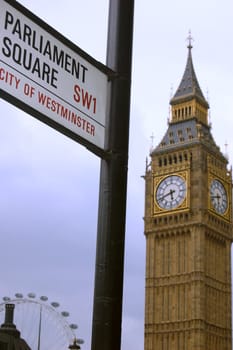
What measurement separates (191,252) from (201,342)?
735 centimetres

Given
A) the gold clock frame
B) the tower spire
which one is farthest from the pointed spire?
the gold clock frame

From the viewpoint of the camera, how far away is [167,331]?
6412cm

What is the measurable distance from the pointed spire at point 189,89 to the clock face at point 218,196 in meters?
8.08

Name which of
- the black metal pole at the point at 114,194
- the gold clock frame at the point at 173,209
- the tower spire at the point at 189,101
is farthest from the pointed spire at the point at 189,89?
the black metal pole at the point at 114,194

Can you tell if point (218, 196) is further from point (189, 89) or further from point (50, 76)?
point (50, 76)

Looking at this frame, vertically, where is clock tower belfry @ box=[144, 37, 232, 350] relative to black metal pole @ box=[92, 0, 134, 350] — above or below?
above

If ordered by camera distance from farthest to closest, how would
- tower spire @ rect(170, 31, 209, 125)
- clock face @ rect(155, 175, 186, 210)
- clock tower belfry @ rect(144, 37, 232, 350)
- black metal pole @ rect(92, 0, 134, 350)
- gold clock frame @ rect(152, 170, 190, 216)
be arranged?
tower spire @ rect(170, 31, 209, 125) < clock face @ rect(155, 175, 186, 210) < gold clock frame @ rect(152, 170, 190, 216) < clock tower belfry @ rect(144, 37, 232, 350) < black metal pole @ rect(92, 0, 134, 350)

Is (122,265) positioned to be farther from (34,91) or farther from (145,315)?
(145,315)

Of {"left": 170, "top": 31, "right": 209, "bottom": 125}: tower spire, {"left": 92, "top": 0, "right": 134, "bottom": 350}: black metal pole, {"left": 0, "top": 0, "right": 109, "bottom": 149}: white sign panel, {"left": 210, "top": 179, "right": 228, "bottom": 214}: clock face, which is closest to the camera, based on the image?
{"left": 0, "top": 0, "right": 109, "bottom": 149}: white sign panel

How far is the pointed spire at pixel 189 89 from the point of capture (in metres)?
71.1

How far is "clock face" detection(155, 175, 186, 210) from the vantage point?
218 feet

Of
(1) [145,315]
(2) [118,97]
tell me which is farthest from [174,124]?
(2) [118,97]

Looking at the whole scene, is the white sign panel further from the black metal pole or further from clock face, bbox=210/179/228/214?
clock face, bbox=210/179/228/214

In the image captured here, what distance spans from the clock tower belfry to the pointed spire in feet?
6.02
